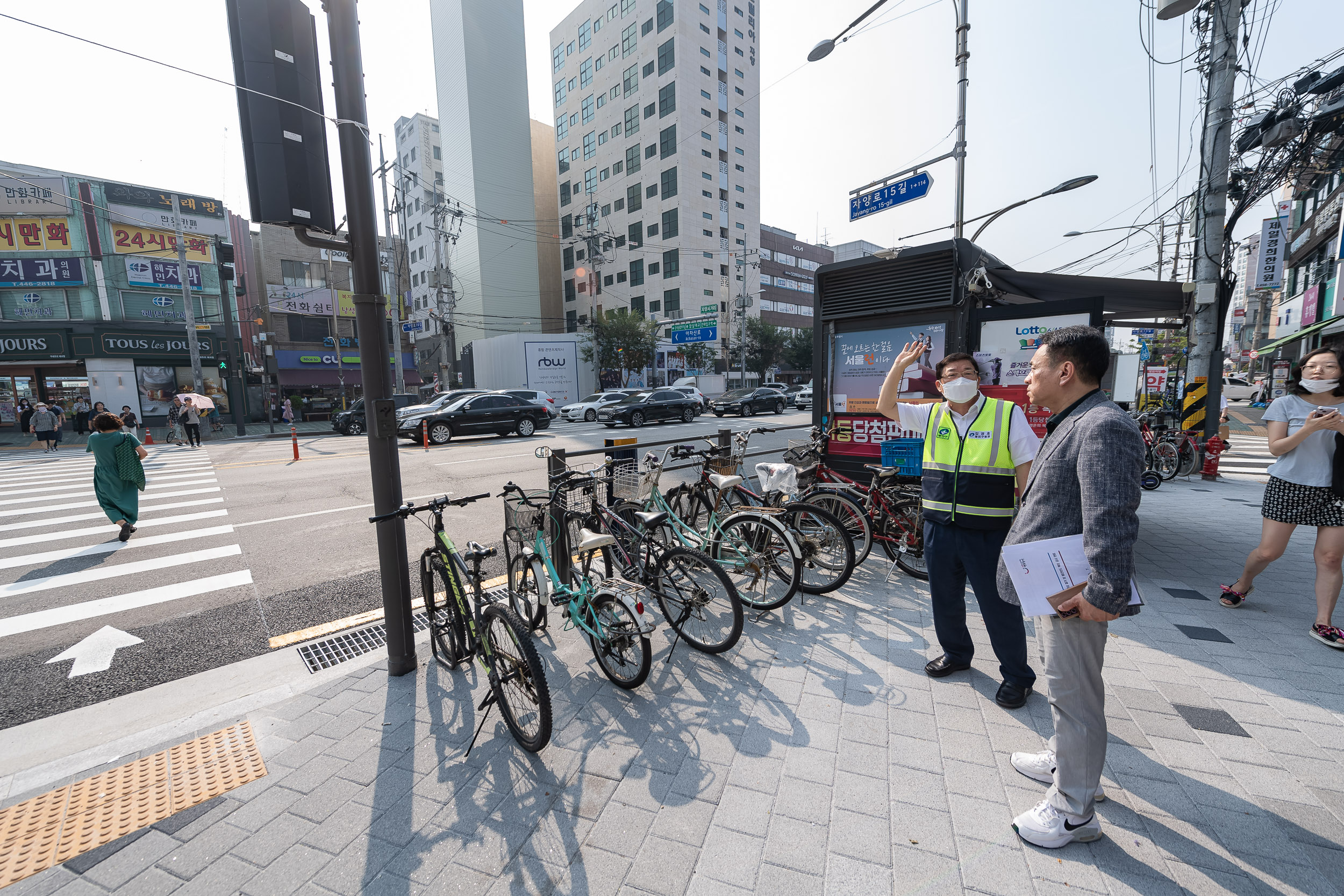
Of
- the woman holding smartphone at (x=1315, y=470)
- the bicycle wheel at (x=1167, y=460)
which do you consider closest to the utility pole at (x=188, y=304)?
the woman holding smartphone at (x=1315, y=470)

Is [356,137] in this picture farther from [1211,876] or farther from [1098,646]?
[1211,876]

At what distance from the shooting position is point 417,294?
59.7 m

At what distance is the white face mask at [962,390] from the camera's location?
302cm

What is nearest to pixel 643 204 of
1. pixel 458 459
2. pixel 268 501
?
pixel 458 459

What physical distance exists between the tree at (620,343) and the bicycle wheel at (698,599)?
35.5m

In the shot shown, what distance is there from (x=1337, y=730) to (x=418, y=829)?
4.47 m

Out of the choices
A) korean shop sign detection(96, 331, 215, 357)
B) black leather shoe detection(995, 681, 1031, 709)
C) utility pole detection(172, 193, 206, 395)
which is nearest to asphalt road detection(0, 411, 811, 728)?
black leather shoe detection(995, 681, 1031, 709)

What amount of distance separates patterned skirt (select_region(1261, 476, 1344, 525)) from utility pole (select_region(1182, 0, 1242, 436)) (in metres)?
6.49

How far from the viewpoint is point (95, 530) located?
7430 mm

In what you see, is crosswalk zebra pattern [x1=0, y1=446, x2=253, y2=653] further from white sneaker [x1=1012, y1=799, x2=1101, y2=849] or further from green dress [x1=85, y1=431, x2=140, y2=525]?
white sneaker [x1=1012, y1=799, x2=1101, y2=849]

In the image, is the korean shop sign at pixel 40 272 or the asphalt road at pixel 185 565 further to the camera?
the korean shop sign at pixel 40 272

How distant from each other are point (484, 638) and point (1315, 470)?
5494 millimetres

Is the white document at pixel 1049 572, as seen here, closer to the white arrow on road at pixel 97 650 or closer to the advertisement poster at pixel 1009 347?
the advertisement poster at pixel 1009 347

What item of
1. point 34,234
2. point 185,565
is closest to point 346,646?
point 185,565
